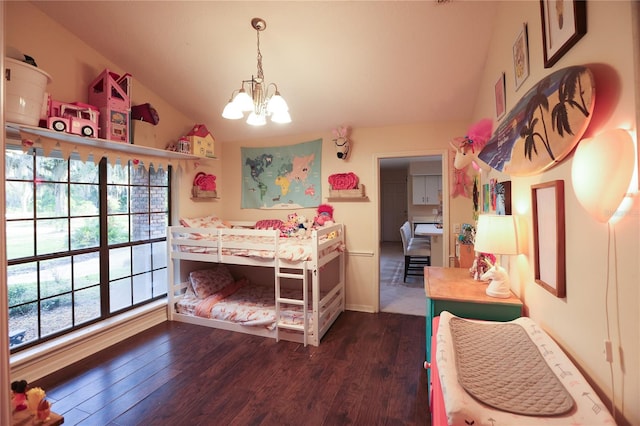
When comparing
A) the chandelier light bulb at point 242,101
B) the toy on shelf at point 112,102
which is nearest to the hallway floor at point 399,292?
the chandelier light bulb at point 242,101

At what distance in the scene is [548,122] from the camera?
117 cm

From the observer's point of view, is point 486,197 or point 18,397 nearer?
point 18,397

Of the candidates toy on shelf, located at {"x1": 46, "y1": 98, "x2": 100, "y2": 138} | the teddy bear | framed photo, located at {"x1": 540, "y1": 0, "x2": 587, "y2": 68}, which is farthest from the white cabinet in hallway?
the teddy bear

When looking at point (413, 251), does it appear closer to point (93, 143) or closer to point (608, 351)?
point (608, 351)

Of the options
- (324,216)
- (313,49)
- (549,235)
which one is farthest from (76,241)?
(549,235)

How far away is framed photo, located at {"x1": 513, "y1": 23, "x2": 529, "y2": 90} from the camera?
156 cm

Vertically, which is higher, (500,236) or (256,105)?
(256,105)

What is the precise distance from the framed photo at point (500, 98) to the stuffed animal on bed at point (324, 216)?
6.25 feet

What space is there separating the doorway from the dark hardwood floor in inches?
34.8

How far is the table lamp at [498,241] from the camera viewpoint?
1.60 metres

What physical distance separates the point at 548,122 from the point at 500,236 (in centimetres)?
66

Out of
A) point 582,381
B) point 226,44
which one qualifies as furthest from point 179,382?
point 226,44

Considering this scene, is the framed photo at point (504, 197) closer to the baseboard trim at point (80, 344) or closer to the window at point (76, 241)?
the window at point (76, 241)

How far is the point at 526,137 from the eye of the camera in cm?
136
